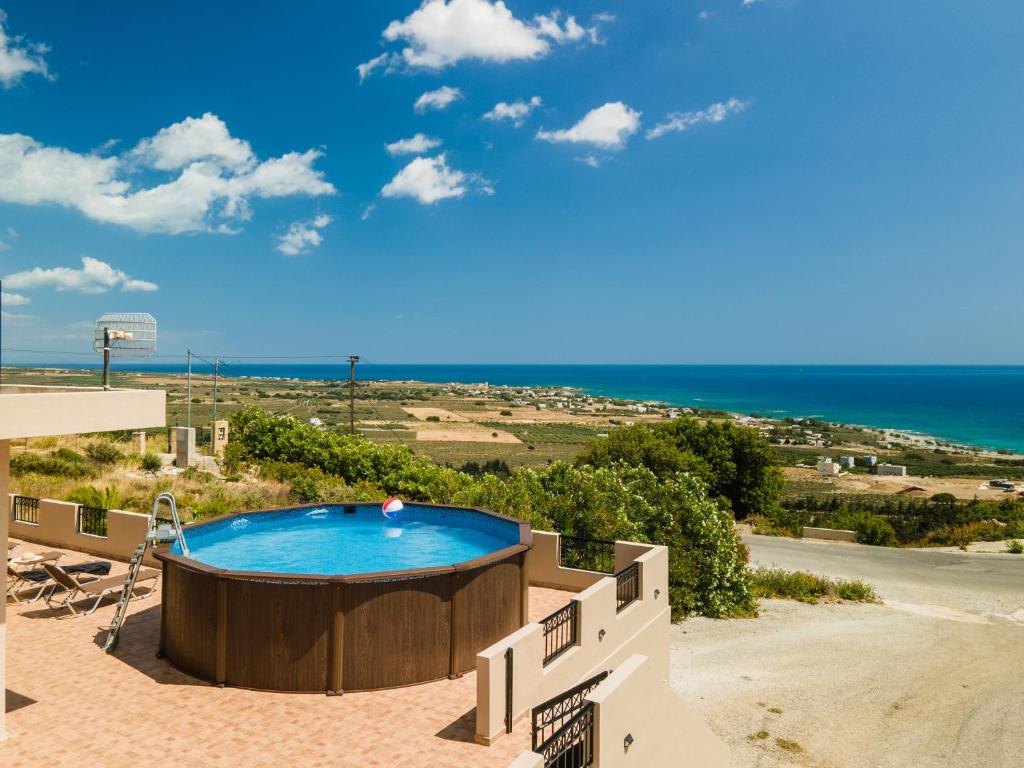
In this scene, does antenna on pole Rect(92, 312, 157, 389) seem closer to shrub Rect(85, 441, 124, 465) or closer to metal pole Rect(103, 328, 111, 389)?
metal pole Rect(103, 328, 111, 389)

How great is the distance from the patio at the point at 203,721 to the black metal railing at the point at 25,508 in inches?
359

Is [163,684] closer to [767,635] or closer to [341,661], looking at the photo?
[341,661]

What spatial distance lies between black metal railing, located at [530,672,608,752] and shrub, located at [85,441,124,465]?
29.3 meters

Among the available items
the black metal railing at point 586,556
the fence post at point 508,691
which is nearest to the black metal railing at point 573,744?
the fence post at point 508,691

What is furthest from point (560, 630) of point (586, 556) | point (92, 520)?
point (92, 520)

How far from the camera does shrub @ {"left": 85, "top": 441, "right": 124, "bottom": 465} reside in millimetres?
30984

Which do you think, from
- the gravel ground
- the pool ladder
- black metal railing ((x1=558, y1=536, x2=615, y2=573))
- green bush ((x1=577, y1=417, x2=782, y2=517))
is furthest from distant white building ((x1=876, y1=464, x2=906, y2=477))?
the pool ladder

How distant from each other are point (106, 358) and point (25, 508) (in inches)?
490

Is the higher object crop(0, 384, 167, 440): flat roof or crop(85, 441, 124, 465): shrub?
crop(0, 384, 167, 440): flat roof

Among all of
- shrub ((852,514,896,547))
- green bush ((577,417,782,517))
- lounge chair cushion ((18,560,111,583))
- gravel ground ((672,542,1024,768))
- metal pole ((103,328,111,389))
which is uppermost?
metal pole ((103,328,111,389))

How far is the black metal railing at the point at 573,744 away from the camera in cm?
669

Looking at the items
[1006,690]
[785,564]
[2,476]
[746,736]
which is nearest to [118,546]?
[2,476]

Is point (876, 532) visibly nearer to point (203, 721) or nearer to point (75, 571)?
point (75, 571)

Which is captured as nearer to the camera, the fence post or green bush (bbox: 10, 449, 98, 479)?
the fence post
